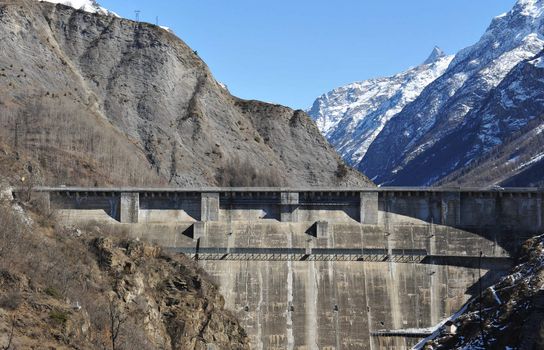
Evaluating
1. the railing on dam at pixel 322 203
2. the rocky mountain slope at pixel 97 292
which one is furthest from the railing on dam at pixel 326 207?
the rocky mountain slope at pixel 97 292

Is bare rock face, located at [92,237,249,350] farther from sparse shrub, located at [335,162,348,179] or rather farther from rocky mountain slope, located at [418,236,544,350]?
sparse shrub, located at [335,162,348,179]

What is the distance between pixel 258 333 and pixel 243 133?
48550 mm

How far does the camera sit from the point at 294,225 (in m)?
76.2

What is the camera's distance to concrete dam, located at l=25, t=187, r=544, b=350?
7188 cm

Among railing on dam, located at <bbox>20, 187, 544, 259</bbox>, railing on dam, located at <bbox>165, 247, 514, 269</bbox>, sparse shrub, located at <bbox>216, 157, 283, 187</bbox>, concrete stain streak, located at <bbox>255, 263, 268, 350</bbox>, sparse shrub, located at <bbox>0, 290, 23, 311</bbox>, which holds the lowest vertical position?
concrete stain streak, located at <bbox>255, 263, 268, 350</bbox>

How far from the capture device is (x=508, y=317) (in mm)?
55344

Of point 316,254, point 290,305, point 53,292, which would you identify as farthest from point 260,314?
point 53,292

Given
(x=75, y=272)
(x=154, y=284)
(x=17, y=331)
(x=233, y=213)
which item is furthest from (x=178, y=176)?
(x=17, y=331)

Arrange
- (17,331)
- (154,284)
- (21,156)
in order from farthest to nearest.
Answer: (21,156) → (154,284) → (17,331)

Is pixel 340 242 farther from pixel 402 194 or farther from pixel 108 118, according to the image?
pixel 108 118

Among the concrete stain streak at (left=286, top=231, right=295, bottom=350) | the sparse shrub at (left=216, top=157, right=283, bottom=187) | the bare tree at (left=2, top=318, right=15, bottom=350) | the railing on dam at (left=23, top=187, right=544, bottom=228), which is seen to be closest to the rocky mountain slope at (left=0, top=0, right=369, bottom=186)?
the sparse shrub at (left=216, top=157, right=283, bottom=187)

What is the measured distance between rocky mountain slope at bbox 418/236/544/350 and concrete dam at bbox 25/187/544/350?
552cm

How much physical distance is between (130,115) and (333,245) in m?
43.6

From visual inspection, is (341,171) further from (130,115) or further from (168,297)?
(168,297)
